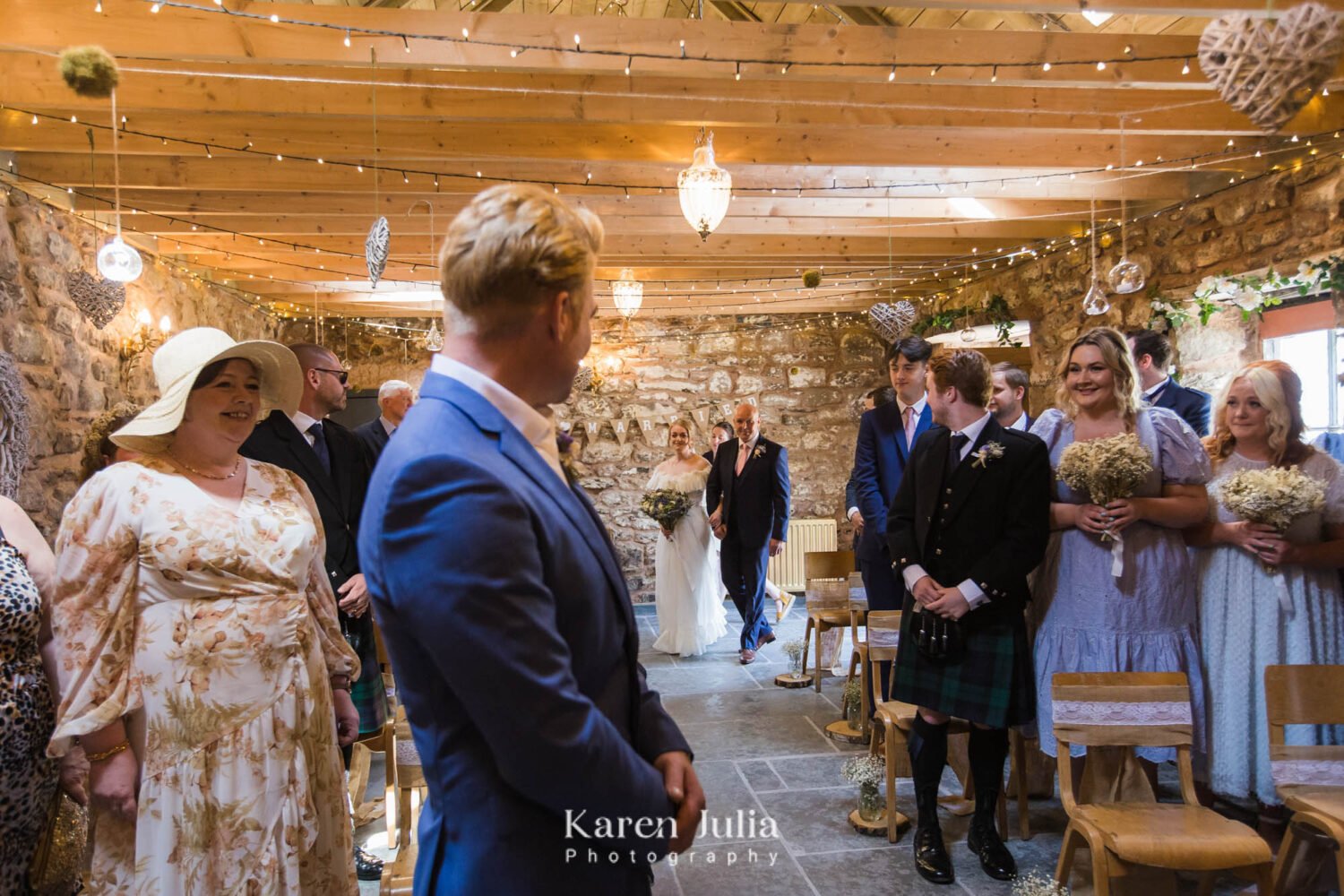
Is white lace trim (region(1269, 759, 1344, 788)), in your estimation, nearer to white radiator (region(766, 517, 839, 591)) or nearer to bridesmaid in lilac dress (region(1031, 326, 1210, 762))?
bridesmaid in lilac dress (region(1031, 326, 1210, 762))

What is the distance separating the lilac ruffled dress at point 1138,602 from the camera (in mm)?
2826

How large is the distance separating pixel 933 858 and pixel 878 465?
7.09 ft

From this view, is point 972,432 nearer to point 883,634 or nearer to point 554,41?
point 883,634

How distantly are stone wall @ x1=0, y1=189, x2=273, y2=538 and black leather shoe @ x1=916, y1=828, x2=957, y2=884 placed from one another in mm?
4104

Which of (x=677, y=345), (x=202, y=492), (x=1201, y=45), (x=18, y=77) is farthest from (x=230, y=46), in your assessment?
(x=677, y=345)

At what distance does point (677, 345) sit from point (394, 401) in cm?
545

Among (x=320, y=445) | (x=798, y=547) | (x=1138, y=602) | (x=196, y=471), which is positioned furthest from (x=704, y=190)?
(x=798, y=547)

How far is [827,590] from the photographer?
5.33 m

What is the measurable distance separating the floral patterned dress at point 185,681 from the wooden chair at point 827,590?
379 centimetres

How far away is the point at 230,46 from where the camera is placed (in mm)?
3295

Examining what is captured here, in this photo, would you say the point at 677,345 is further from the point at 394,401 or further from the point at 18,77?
the point at 18,77

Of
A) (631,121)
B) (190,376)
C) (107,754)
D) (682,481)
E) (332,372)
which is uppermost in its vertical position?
(631,121)

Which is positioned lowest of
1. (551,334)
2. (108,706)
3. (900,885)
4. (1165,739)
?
(900,885)

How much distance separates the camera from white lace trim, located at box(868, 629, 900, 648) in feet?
12.1
